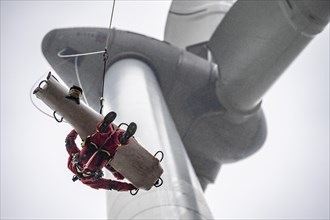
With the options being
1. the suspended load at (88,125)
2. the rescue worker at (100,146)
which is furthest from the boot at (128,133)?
the suspended load at (88,125)

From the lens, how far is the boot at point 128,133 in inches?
290

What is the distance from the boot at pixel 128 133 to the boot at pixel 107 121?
0.97 feet

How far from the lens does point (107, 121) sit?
293 inches

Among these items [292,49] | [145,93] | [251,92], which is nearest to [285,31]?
[292,49]

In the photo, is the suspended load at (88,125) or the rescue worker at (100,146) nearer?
the rescue worker at (100,146)

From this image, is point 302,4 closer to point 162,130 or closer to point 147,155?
point 162,130

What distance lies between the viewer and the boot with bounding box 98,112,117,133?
738cm

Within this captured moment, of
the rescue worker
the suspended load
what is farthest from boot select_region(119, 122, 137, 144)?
the suspended load

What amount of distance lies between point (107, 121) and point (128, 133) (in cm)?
40

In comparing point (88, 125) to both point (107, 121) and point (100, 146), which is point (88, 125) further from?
point (107, 121)

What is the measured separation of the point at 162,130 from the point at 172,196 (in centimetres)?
332

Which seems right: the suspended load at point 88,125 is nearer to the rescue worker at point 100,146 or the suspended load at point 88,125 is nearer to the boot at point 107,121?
the rescue worker at point 100,146

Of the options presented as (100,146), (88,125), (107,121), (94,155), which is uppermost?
(107,121)

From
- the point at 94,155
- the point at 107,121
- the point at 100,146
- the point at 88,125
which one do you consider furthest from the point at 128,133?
the point at 88,125
